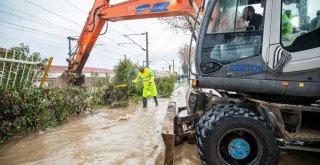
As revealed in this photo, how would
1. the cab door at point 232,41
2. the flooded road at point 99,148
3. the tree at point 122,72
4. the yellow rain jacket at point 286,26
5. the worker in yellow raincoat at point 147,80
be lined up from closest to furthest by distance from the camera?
the yellow rain jacket at point 286,26, the cab door at point 232,41, the flooded road at point 99,148, the worker in yellow raincoat at point 147,80, the tree at point 122,72

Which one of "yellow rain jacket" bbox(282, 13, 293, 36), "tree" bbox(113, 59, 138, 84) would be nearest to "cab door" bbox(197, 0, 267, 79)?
"yellow rain jacket" bbox(282, 13, 293, 36)

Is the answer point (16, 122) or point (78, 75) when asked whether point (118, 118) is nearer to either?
point (78, 75)

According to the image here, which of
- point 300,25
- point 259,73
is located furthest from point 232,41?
point 300,25

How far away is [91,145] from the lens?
14.2 feet

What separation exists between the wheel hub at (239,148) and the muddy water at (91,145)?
1.23 m

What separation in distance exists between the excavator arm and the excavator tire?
10.2 feet

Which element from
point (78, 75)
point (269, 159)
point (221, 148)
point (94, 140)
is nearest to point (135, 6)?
point (78, 75)

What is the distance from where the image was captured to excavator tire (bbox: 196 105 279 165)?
2.74 meters

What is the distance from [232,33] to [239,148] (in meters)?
1.61

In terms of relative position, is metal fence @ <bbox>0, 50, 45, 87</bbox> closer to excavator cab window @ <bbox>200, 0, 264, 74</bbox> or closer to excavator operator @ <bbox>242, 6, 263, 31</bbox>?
excavator cab window @ <bbox>200, 0, 264, 74</bbox>

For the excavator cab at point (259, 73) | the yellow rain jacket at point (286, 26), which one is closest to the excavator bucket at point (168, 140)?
the excavator cab at point (259, 73)

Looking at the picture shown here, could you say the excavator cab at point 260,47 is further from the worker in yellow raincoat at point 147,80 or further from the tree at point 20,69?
the worker in yellow raincoat at point 147,80

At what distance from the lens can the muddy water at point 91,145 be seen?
3.65 metres

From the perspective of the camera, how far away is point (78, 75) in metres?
7.85
